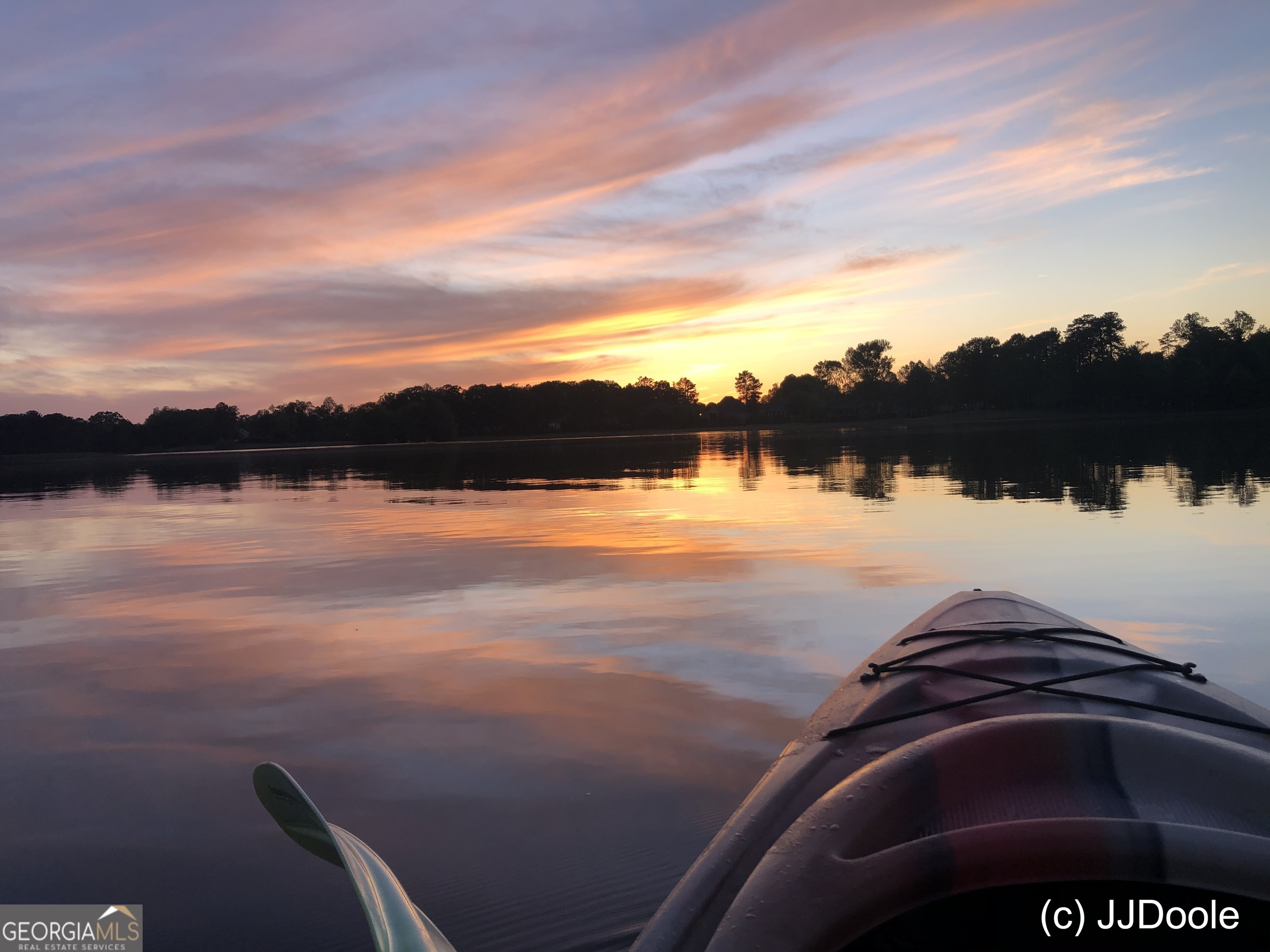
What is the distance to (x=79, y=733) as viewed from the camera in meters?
4.27

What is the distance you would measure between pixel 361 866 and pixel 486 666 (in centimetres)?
295

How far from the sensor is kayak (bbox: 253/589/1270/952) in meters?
1.62

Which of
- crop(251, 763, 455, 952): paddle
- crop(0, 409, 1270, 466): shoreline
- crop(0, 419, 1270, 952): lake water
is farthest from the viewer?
crop(0, 409, 1270, 466): shoreline

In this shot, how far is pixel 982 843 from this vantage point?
1649mm

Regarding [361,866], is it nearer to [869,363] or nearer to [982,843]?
[982,843]

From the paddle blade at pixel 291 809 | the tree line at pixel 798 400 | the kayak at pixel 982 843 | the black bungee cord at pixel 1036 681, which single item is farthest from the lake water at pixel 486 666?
the tree line at pixel 798 400

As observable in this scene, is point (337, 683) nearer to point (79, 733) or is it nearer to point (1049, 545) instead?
point (79, 733)

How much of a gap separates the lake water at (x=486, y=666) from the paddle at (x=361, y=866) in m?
0.31

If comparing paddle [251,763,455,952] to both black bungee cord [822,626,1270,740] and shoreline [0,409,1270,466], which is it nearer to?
black bungee cord [822,626,1270,740]

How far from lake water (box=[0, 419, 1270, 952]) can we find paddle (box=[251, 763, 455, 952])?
0.31 meters

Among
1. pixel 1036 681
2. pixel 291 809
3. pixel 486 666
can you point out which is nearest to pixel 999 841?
pixel 1036 681

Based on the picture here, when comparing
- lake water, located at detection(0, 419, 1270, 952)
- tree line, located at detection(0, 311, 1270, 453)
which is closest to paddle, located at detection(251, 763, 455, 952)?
lake water, located at detection(0, 419, 1270, 952)

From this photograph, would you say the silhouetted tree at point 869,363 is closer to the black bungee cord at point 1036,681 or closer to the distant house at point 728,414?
the distant house at point 728,414

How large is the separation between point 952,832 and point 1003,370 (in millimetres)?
114535
